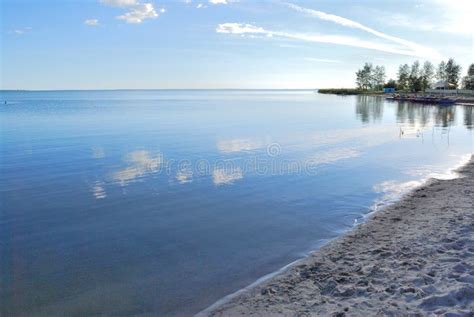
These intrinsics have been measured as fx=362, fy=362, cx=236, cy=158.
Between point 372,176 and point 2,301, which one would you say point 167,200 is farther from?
point 372,176

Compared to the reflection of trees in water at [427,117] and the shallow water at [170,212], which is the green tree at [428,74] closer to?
the reflection of trees in water at [427,117]

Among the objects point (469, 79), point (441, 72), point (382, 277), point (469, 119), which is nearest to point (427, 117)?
point (469, 119)

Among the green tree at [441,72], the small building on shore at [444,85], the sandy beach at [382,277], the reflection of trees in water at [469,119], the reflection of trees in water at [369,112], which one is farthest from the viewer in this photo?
the green tree at [441,72]

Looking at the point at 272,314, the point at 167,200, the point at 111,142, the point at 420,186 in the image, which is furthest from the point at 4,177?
the point at 420,186

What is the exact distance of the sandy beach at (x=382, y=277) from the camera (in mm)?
5523

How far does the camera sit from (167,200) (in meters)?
12.7

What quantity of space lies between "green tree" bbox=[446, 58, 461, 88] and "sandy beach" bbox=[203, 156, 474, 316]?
14879cm

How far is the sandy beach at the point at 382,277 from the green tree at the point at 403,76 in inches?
6468

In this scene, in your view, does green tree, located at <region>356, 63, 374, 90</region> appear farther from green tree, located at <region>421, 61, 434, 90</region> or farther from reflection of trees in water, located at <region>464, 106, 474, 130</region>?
reflection of trees in water, located at <region>464, 106, 474, 130</region>

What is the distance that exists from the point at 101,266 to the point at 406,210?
8801mm

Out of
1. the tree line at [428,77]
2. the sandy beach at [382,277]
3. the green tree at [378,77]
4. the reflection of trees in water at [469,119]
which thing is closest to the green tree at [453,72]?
the tree line at [428,77]

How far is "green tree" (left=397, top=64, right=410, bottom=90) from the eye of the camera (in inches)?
6133

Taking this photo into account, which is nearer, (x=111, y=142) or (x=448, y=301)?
(x=448, y=301)
